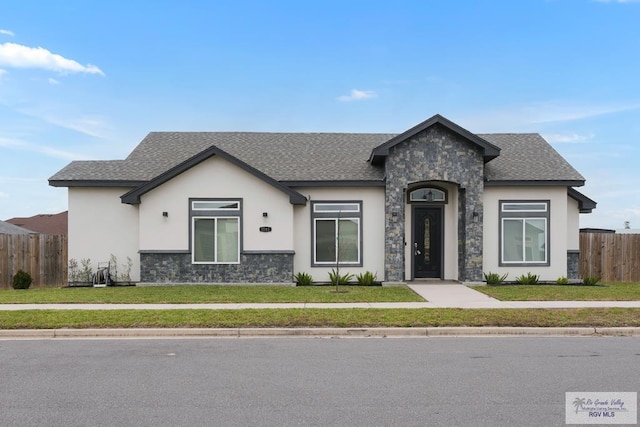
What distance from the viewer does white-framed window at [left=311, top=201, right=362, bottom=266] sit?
1761cm

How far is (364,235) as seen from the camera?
17.6 metres

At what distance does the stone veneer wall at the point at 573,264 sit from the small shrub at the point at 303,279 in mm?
8996

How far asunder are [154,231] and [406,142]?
8763mm

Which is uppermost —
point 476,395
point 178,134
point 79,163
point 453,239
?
point 178,134

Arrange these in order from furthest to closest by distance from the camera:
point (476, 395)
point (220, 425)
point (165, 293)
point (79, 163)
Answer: point (79, 163), point (165, 293), point (476, 395), point (220, 425)

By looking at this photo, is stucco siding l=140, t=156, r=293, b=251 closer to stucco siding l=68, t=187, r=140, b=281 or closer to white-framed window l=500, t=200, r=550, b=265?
stucco siding l=68, t=187, r=140, b=281

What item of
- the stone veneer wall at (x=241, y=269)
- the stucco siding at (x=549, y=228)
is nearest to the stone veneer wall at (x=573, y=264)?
the stucco siding at (x=549, y=228)

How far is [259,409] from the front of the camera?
18.2ft

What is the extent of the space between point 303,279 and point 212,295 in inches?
153

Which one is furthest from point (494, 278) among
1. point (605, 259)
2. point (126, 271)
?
point (126, 271)

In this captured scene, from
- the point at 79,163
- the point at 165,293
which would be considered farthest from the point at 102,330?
the point at 79,163

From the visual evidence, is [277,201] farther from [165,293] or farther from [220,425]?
[220,425]

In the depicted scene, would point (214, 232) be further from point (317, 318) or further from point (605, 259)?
point (605, 259)

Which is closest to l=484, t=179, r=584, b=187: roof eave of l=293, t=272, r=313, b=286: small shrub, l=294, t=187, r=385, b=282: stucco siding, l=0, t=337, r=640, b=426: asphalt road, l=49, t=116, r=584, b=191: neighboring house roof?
l=49, t=116, r=584, b=191: neighboring house roof
